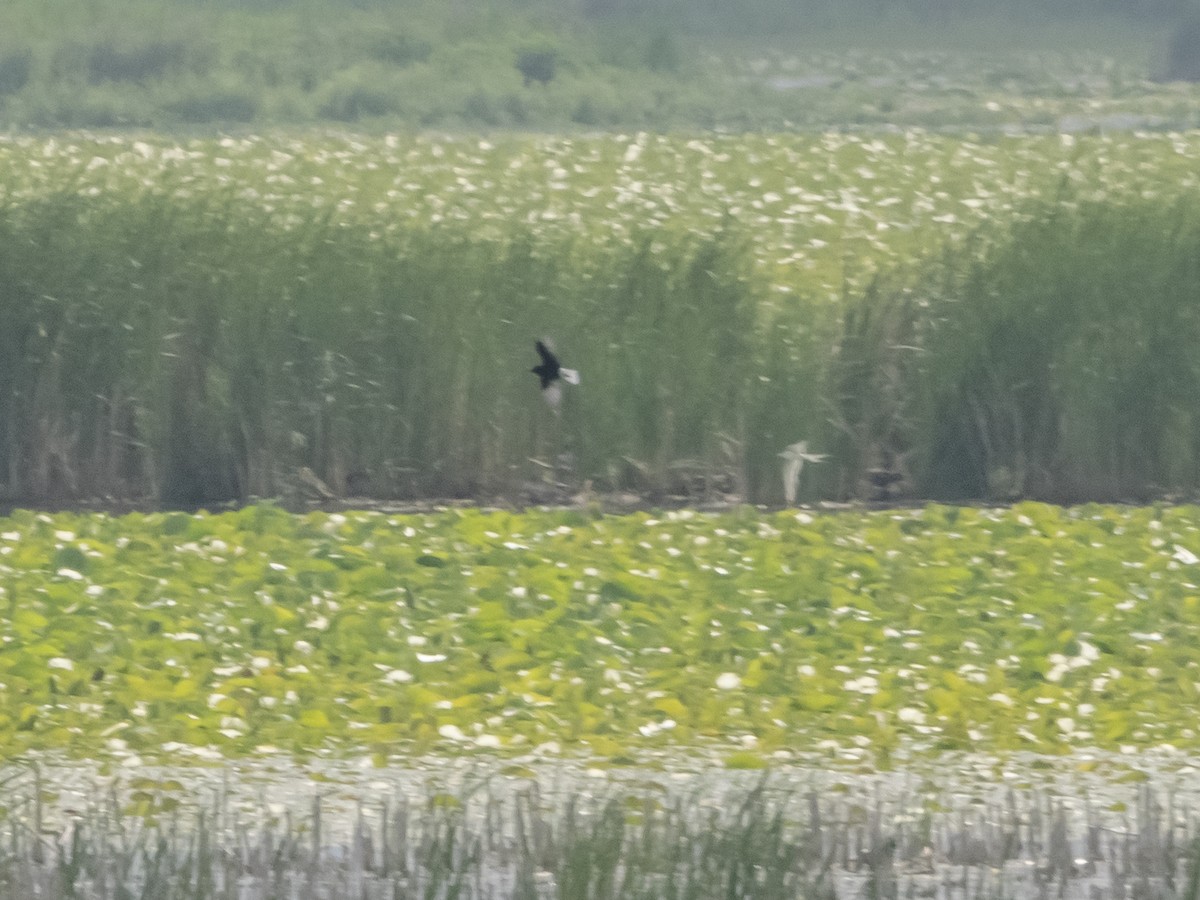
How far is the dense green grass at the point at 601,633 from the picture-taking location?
6.83 m

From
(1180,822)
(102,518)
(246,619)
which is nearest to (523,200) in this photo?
(102,518)

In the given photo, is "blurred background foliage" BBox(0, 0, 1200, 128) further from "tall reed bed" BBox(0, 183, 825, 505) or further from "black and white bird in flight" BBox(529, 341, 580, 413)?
"black and white bird in flight" BBox(529, 341, 580, 413)

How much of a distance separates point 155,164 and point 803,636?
1278 centimetres

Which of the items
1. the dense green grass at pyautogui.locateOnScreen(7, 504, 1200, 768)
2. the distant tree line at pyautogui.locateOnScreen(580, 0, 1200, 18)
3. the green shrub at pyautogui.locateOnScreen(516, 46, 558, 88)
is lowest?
the dense green grass at pyautogui.locateOnScreen(7, 504, 1200, 768)

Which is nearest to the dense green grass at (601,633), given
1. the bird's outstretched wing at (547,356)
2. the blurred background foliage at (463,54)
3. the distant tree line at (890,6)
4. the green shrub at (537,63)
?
the bird's outstretched wing at (547,356)

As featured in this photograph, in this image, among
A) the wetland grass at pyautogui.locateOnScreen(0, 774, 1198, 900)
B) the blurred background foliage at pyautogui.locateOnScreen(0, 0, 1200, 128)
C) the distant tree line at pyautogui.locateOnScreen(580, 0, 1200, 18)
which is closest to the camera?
the wetland grass at pyautogui.locateOnScreen(0, 774, 1198, 900)

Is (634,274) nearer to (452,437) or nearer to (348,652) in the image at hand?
(452,437)

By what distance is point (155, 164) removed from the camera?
64.8 ft

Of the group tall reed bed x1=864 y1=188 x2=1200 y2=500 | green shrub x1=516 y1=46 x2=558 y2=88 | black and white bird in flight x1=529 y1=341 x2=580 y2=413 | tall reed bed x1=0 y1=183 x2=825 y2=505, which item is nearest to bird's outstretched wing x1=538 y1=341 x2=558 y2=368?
black and white bird in flight x1=529 y1=341 x2=580 y2=413

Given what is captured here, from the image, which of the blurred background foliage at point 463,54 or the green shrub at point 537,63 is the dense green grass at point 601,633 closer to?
the blurred background foliage at point 463,54

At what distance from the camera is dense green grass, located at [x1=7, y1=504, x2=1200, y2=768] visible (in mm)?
6828

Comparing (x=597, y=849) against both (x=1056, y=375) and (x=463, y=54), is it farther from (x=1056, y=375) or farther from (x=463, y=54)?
(x=463, y=54)

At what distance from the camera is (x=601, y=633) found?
792cm

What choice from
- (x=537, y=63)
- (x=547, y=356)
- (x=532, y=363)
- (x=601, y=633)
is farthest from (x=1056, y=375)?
(x=537, y=63)
